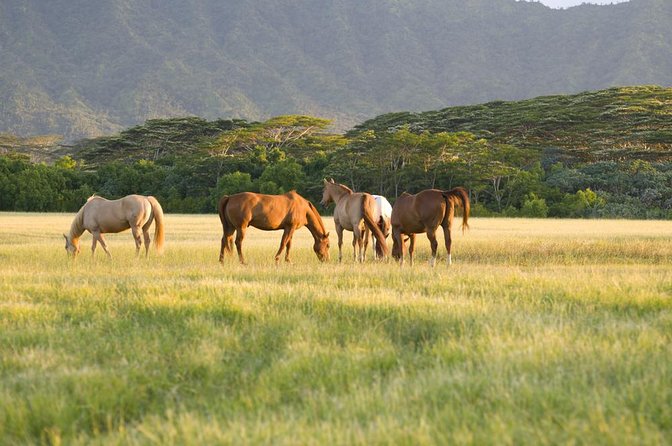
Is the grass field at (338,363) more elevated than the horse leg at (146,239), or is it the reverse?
the horse leg at (146,239)

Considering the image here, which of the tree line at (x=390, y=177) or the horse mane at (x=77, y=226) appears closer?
the horse mane at (x=77, y=226)

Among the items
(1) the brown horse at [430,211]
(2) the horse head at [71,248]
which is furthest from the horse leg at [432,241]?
(2) the horse head at [71,248]

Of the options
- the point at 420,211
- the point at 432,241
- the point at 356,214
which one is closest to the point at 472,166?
the point at 356,214

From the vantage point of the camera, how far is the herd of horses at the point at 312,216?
14789 mm

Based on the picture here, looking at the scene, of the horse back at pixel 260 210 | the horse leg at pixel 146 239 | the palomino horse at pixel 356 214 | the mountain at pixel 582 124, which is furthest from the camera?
the mountain at pixel 582 124

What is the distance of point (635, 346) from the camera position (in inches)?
209

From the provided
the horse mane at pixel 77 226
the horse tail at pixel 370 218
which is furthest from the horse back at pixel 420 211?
the horse mane at pixel 77 226

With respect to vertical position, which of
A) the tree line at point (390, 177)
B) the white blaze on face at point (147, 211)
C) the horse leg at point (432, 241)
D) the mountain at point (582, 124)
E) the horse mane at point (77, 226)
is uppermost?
the mountain at point (582, 124)

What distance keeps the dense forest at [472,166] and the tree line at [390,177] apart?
10 centimetres

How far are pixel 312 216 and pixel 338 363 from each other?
10.7m

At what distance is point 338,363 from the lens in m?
5.23

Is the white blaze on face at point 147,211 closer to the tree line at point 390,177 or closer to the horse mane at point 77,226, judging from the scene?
the horse mane at point 77,226

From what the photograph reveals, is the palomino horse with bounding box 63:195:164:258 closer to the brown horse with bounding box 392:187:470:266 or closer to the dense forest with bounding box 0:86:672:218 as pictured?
the brown horse with bounding box 392:187:470:266

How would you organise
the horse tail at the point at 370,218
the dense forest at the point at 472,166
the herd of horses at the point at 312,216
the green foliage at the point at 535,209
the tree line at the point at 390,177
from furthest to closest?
the dense forest at the point at 472,166
the tree line at the point at 390,177
the green foliage at the point at 535,209
the horse tail at the point at 370,218
the herd of horses at the point at 312,216
